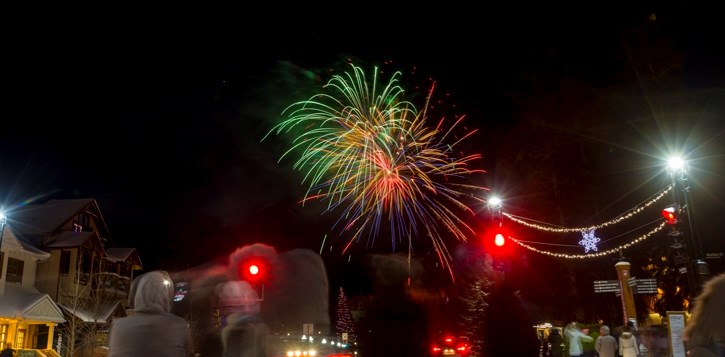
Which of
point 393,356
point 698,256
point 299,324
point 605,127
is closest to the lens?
point 393,356

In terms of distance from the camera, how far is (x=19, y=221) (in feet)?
123

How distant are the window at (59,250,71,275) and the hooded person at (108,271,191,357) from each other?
35817 mm

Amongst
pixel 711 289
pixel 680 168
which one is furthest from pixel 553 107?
pixel 711 289

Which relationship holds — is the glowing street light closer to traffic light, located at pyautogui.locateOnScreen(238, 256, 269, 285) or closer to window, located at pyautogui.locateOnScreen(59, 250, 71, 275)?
traffic light, located at pyautogui.locateOnScreen(238, 256, 269, 285)

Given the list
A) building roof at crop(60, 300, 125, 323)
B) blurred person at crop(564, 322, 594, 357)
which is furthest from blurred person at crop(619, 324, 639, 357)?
building roof at crop(60, 300, 125, 323)

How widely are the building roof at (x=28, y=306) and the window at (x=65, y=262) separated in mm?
2763

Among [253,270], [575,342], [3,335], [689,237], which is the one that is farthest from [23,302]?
[689,237]

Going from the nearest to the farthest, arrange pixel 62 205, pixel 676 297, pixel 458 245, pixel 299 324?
pixel 676 297 < pixel 62 205 < pixel 299 324 < pixel 458 245

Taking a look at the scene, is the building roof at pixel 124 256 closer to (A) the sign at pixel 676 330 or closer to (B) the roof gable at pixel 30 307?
(B) the roof gable at pixel 30 307

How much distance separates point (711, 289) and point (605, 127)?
1212 inches

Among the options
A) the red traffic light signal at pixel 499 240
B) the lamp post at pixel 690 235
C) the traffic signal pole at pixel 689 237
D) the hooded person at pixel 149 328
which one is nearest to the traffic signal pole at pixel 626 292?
the traffic signal pole at pixel 689 237

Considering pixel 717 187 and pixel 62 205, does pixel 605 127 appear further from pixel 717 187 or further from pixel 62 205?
pixel 62 205

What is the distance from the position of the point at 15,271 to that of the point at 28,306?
3722 mm

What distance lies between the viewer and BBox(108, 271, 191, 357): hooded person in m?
4.39
